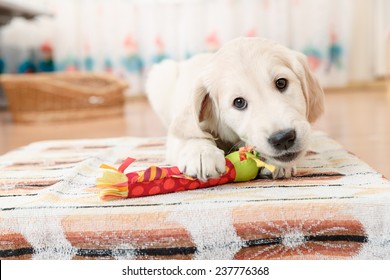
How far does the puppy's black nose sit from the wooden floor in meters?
0.55

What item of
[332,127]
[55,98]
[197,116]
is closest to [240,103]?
[197,116]

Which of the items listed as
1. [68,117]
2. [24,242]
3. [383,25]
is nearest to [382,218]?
[24,242]

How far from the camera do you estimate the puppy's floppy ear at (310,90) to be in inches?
56.0

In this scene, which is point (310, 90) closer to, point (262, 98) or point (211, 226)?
point (262, 98)

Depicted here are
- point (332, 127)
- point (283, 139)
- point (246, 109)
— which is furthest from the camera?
point (332, 127)

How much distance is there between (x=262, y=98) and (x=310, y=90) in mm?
246

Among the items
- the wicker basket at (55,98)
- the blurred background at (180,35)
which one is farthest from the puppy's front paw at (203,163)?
the blurred background at (180,35)

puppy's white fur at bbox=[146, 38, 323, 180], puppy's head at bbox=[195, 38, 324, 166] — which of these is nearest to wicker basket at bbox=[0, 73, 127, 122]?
puppy's white fur at bbox=[146, 38, 323, 180]

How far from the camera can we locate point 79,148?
213 centimetres

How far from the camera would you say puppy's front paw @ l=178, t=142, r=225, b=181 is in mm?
1219

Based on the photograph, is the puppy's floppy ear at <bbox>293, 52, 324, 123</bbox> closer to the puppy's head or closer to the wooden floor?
the puppy's head

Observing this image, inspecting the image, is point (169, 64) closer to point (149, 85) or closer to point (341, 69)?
point (149, 85)

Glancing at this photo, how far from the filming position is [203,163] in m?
1.22

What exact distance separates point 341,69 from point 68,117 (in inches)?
108
